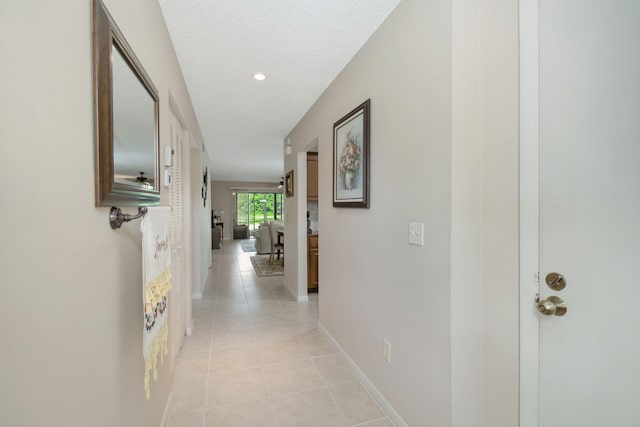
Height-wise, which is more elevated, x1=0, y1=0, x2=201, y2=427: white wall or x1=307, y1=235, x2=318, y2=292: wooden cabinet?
x1=0, y1=0, x2=201, y2=427: white wall

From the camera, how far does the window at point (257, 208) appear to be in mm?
12547

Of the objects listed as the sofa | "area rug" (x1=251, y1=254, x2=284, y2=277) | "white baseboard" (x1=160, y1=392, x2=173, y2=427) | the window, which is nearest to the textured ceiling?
"white baseboard" (x1=160, y1=392, x2=173, y2=427)

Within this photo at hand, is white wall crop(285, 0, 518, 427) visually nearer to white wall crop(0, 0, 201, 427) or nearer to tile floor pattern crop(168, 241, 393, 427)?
tile floor pattern crop(168, 241, 393, 427)

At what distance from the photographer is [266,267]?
621cm

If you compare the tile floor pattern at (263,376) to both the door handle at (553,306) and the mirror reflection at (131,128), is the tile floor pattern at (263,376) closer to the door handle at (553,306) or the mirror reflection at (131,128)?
the door handle at (553,306)

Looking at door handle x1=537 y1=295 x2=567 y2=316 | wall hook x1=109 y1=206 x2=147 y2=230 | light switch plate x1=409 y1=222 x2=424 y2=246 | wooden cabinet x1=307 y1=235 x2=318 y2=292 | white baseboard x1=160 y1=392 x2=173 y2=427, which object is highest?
wall hook x1=109 y1=206 x2=147 y2=230

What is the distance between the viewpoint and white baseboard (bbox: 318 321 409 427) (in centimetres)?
166

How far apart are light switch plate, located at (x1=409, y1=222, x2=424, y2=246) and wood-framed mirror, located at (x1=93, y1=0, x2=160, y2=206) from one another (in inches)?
51.0

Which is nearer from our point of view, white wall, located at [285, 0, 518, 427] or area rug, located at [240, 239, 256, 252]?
white wall, located at [285, 0, 518, 427]

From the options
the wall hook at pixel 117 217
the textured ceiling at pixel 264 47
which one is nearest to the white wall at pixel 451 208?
the textured ceiling at pixel 264 47

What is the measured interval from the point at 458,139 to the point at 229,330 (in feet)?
9.26

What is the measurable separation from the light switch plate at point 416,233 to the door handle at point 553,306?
0.54m

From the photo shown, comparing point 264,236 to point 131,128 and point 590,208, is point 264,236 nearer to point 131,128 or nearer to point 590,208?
point 131,128

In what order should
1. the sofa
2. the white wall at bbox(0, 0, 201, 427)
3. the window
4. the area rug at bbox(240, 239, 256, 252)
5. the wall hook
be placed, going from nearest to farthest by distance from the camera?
the white wall at bbox(0, 0, 201, 427) < the wall hook < the sofa < the area rug at bbox(240, 239, 256, 252) < the window
